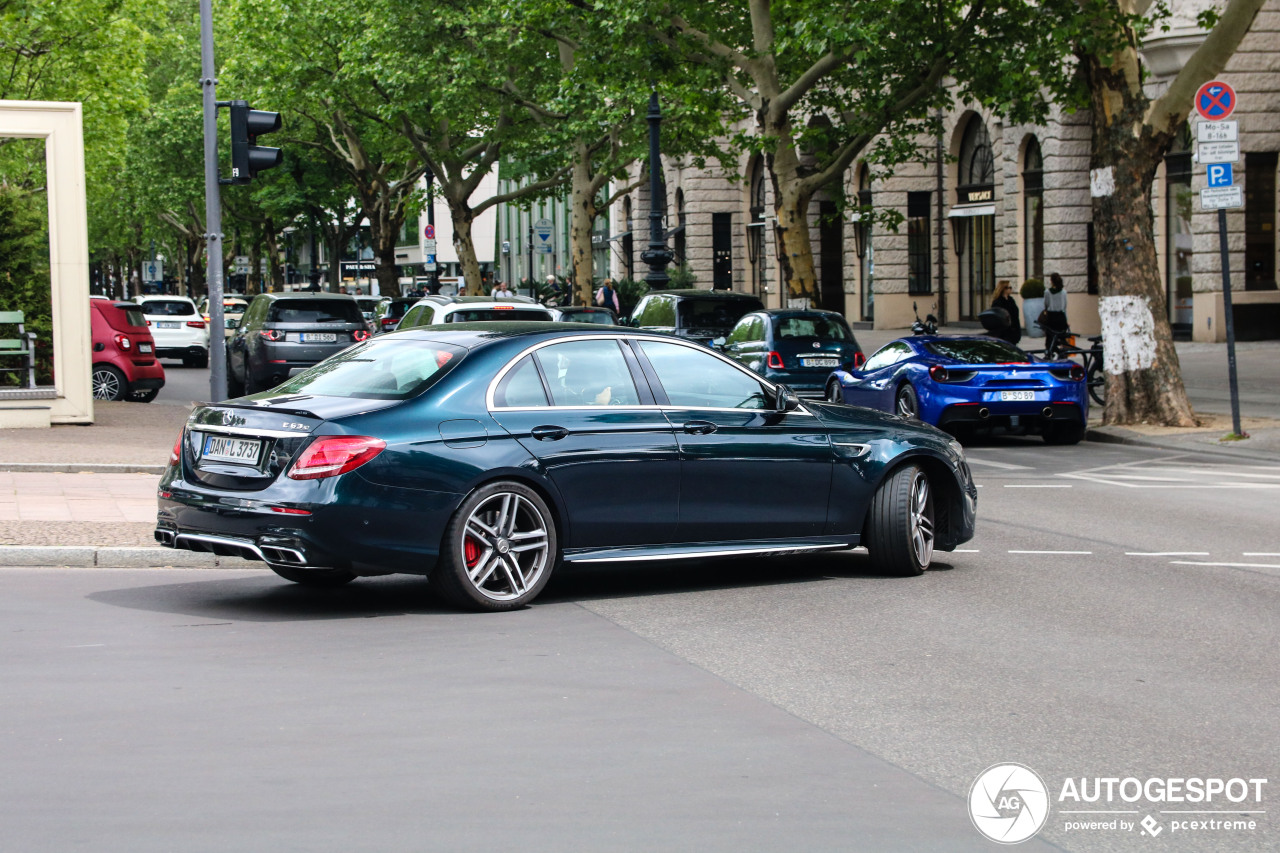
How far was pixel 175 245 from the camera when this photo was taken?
94.5 metres

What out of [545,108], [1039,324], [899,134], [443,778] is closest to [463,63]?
[545,108]

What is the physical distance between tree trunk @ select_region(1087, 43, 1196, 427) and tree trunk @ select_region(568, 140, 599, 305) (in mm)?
24035

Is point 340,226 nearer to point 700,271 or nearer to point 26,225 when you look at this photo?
point 700,271

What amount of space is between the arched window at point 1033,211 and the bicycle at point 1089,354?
11878 mm

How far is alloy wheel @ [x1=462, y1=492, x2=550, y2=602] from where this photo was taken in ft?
26.2

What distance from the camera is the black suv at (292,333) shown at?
79.7ft

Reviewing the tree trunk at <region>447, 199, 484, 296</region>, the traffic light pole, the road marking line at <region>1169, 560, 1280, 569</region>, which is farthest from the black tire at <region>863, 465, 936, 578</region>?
the tree trunk at <region>447, 199, 484, 296</region>

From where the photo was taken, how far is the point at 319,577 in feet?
29.9

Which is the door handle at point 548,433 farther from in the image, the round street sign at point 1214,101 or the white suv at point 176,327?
the white suv at point 176,327

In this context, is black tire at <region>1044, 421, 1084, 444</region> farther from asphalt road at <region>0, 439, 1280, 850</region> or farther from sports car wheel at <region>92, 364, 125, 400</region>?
sports car wheel at <region>92, 364, 125, 400</region>

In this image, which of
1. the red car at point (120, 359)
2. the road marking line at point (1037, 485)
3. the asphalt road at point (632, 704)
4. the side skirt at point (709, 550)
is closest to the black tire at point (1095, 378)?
the road marking line at point (1037, 485)

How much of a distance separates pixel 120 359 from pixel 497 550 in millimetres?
18033

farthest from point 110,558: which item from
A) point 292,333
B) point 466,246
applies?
point 466,246

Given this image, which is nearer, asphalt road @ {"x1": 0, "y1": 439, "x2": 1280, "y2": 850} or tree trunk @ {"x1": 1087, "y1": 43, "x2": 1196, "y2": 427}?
asphalt road @ {"x1": 0, "y1": 439, "x2": 1280, "y2": 850}
